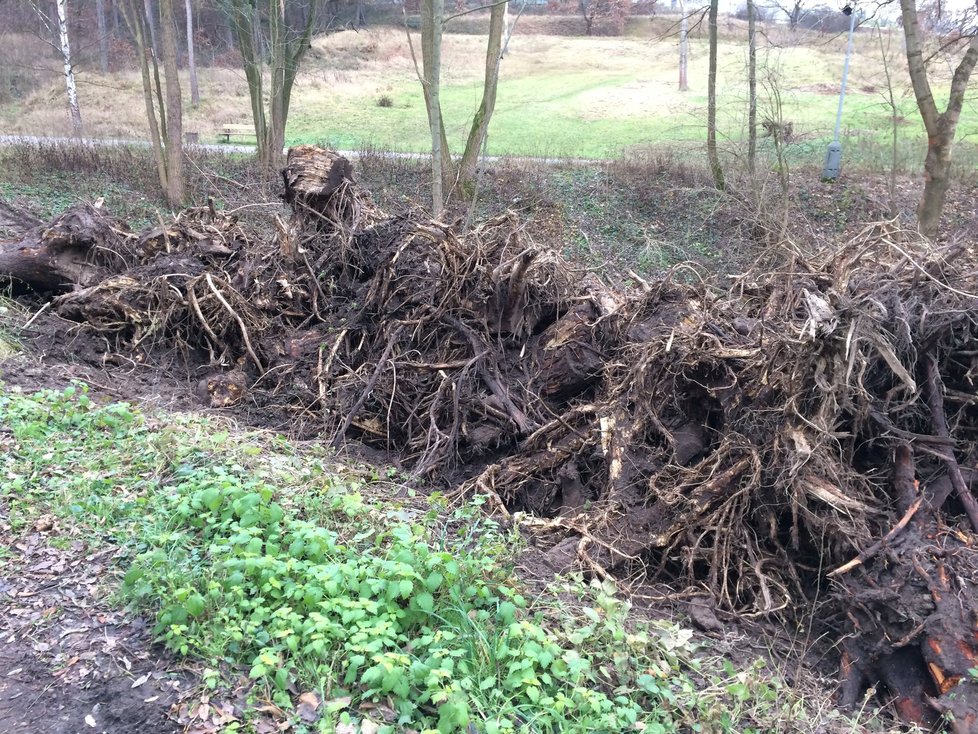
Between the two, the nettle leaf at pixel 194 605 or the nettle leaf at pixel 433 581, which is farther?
the nettle leaf at pixel 433 581

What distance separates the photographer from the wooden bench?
24106mm

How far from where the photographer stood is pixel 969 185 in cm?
1894

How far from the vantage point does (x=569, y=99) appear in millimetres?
35281

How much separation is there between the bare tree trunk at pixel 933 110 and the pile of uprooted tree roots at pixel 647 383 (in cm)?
750

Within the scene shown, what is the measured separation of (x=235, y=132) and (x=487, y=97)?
1341 centimetres

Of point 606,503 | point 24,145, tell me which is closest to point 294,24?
point 24,145

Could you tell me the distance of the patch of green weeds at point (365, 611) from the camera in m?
3.18

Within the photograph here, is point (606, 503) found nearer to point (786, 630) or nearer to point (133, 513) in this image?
point (786, 630)

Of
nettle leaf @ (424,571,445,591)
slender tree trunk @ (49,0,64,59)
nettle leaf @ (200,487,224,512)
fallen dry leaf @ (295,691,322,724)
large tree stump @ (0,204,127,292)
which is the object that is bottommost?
fallen dry leaf @ (295,691,322,724)

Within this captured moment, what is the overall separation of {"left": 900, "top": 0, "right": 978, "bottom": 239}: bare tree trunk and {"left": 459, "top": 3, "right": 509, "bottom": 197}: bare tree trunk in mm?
6960

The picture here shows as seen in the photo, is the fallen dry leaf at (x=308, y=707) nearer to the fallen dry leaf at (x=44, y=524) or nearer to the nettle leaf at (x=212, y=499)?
the nettle leaf at (x=212, y=499)

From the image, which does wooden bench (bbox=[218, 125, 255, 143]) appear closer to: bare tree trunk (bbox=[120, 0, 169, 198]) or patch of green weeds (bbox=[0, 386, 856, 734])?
bare tree trunk (bbox=[120, 0, 169, 198])

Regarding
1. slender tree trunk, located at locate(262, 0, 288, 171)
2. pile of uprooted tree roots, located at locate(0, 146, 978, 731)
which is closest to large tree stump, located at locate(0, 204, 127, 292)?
pile of uprooted tree roots, located at locate(0, 146, 978, 731)

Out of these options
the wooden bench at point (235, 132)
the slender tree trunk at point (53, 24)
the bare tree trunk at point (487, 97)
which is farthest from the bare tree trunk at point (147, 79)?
the wooden bench at point (235, 132)
